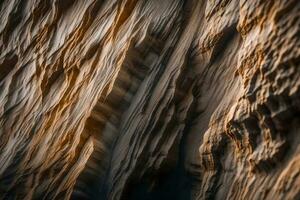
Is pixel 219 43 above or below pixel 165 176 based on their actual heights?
above

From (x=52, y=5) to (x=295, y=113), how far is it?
8503mm

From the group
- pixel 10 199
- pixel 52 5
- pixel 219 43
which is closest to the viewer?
pixel 219 43

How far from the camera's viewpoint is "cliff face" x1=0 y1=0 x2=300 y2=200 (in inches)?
221

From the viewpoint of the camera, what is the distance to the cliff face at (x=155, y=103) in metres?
5.62

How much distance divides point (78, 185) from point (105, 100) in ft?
5.72

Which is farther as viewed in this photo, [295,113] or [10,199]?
[10,199]

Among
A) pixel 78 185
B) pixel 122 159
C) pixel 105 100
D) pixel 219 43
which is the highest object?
pixel 219 43

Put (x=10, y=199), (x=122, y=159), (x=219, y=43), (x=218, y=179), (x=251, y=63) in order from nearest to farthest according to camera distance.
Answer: (x=251, y=63)
(x=218, y=179)
(x=219, y=43)
(x=122, y=159)
(x=10, y=199)

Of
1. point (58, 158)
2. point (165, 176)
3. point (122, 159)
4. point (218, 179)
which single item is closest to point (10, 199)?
point (58, 158)

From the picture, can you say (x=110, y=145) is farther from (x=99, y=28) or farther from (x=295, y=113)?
(x=295, y=113)

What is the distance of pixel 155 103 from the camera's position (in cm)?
814

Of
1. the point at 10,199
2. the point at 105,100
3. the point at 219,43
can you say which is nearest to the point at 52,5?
the point at 105,100

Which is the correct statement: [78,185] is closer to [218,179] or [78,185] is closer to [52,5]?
[218,179]

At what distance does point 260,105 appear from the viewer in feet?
18.9
